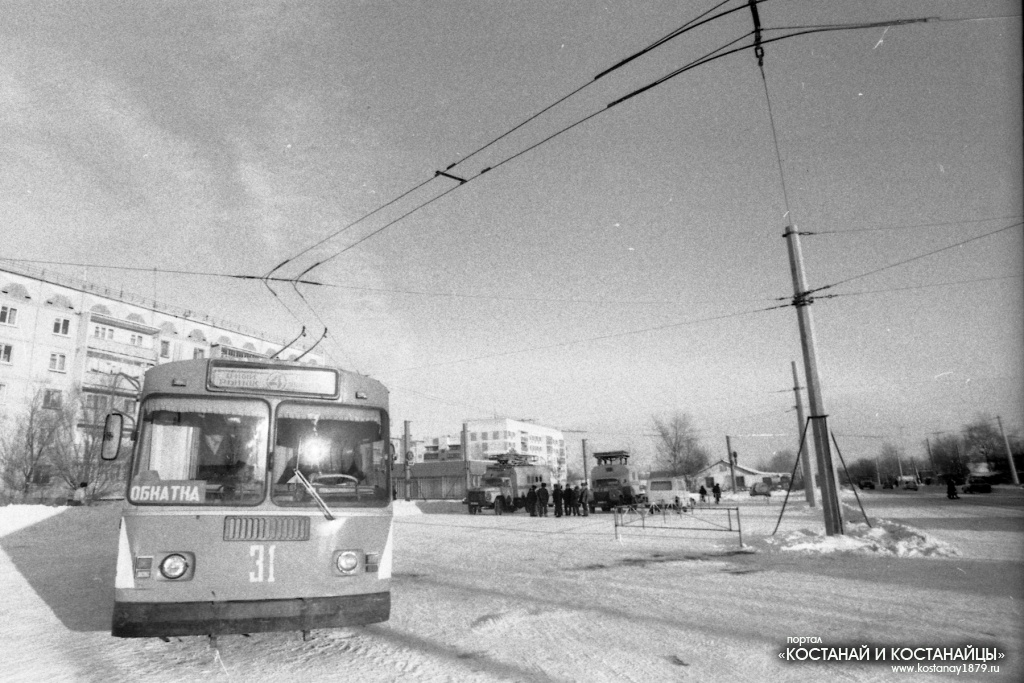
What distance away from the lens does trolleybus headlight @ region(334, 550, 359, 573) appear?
541 centimetres

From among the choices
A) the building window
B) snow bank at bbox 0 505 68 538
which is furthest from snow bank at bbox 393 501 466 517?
the building window

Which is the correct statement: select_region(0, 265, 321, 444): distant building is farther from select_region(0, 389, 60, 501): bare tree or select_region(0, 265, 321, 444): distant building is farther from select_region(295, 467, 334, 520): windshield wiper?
select_region(295, 467, 334, 520): windshield wiper

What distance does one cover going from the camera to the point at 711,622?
6406 mm

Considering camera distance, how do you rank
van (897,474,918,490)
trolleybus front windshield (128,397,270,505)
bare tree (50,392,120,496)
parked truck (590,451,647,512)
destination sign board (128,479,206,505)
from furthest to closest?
van (897,474,918,490)
bare tree (50,392,120,496)
parked truck (590,451,647,512)
trolleybus front windshield (128,397,270,505)
destination sign board (128,479,206,505)

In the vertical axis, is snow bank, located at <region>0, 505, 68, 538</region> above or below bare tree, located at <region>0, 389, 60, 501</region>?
below

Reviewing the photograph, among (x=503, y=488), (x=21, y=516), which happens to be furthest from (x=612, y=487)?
(x=21, y=516)

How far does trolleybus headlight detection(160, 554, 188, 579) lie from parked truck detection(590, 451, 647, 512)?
28116 mm

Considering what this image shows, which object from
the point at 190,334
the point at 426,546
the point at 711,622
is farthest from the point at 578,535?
the point at 190,334

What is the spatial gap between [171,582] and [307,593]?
1098 millimetres

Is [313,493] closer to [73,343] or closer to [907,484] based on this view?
[73,343]

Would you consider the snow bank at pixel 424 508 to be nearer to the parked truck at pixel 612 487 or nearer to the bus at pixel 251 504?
the parked truck at pixel 612 487

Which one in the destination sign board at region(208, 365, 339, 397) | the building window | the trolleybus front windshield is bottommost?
the trolleybus front windshield

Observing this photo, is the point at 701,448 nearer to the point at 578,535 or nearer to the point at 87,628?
the point at 578,535

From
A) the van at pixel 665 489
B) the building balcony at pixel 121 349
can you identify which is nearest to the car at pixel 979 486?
the van at pixel 665 489
